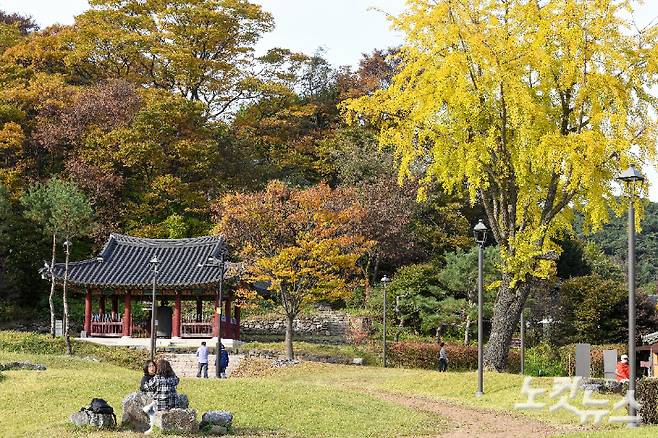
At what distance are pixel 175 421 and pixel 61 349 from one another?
2054 centimetres

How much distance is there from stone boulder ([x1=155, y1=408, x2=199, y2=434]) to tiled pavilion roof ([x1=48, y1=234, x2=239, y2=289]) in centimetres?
2170


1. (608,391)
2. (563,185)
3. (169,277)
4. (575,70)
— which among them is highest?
(575,70)

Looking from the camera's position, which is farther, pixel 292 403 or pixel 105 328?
pixel 105 328

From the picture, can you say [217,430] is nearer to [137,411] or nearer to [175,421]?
[175,421]

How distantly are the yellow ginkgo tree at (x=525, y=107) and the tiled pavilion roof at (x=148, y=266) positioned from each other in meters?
14.1

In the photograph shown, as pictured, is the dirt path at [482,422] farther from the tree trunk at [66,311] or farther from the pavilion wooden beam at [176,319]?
the pavilion wooden beam at [176,319]

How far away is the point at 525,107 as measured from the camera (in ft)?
79.8

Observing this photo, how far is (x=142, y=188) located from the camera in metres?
48.3

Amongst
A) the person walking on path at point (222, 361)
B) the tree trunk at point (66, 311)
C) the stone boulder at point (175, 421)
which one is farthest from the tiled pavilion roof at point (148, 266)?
the stone boulder at point (175, 421)

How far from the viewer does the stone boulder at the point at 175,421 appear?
1555 centimetres

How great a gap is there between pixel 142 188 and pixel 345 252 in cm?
1189

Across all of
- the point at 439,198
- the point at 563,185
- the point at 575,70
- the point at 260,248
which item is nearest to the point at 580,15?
the point at 575,70

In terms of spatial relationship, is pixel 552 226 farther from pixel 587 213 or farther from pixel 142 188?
pixel 142 188

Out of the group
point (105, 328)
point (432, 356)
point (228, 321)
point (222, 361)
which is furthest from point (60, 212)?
point (432, 356)
